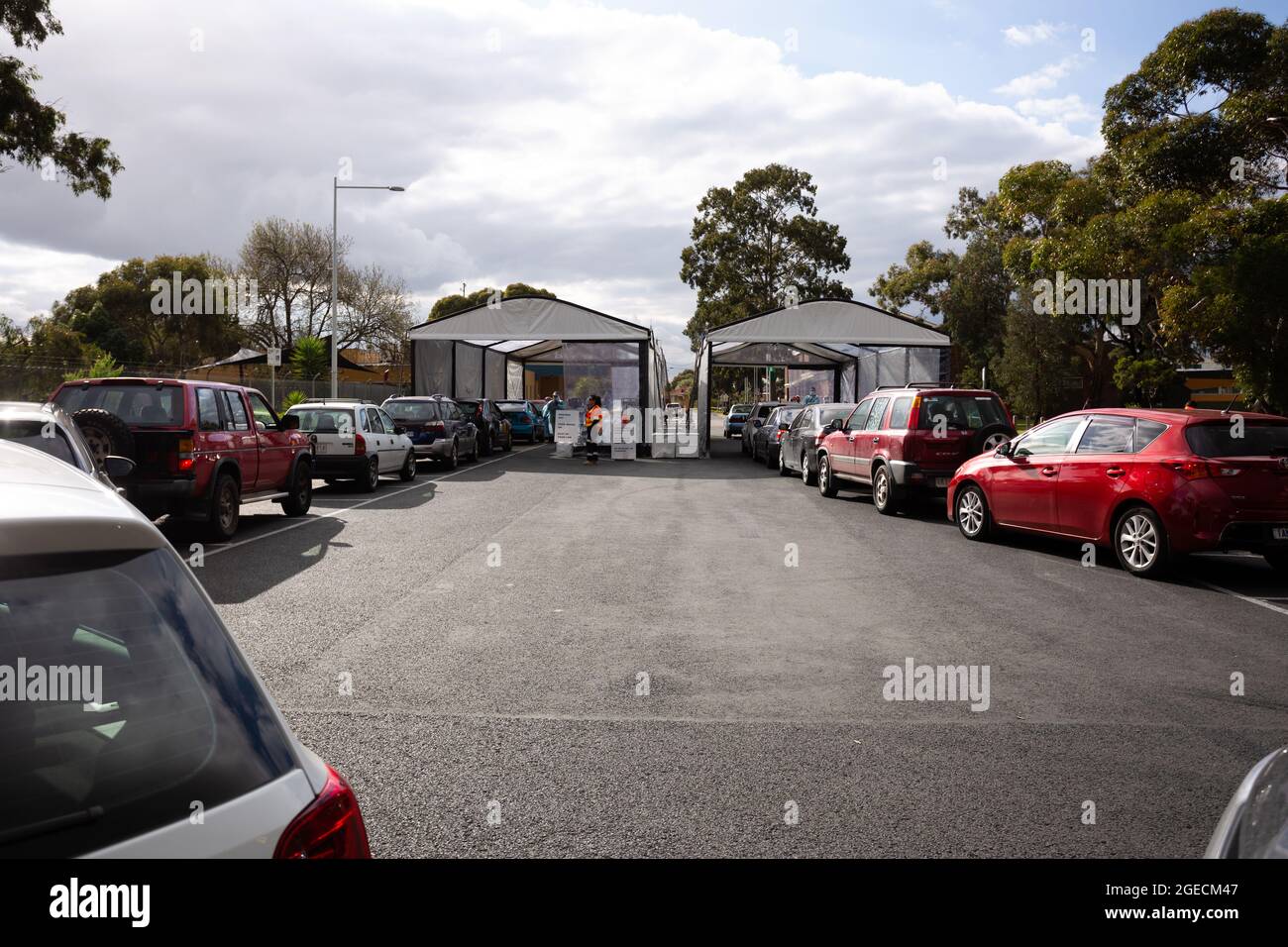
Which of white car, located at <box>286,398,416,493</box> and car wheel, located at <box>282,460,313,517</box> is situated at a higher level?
white car, located at <box>286,398,416,493</box>

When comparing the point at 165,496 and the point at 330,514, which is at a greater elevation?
the point at 165,496

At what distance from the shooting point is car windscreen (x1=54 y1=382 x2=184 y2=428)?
1138 centimetres

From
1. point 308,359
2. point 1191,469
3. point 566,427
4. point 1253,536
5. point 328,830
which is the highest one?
point 308,359

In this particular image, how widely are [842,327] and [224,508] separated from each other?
78.3ft

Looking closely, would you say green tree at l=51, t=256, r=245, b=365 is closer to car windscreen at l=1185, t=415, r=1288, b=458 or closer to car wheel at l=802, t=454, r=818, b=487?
car wheel at l=802, t=454, r=818, b=487

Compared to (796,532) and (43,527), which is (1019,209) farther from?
(43,527)

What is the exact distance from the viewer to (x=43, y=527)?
1.65 meters

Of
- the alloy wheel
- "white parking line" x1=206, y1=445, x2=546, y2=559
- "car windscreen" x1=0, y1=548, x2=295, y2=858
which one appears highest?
"car windscreen" x1=0, y1=548, x2=295, y2=858

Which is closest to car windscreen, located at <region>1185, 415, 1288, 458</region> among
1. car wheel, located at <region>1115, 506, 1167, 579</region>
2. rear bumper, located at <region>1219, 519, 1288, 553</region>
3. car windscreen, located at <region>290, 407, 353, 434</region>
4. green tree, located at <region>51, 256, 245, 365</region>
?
rear bumper, located at <region>1219, 519, 1288, 553</region>

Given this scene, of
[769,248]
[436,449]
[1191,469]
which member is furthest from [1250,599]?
[769,248]

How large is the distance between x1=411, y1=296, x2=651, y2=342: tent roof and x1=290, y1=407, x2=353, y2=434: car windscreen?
1418 cm

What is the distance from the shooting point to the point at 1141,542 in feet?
33.1

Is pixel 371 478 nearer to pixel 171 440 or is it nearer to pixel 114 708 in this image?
pixel 171 440

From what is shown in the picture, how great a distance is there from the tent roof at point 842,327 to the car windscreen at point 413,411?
12682 millimetres
